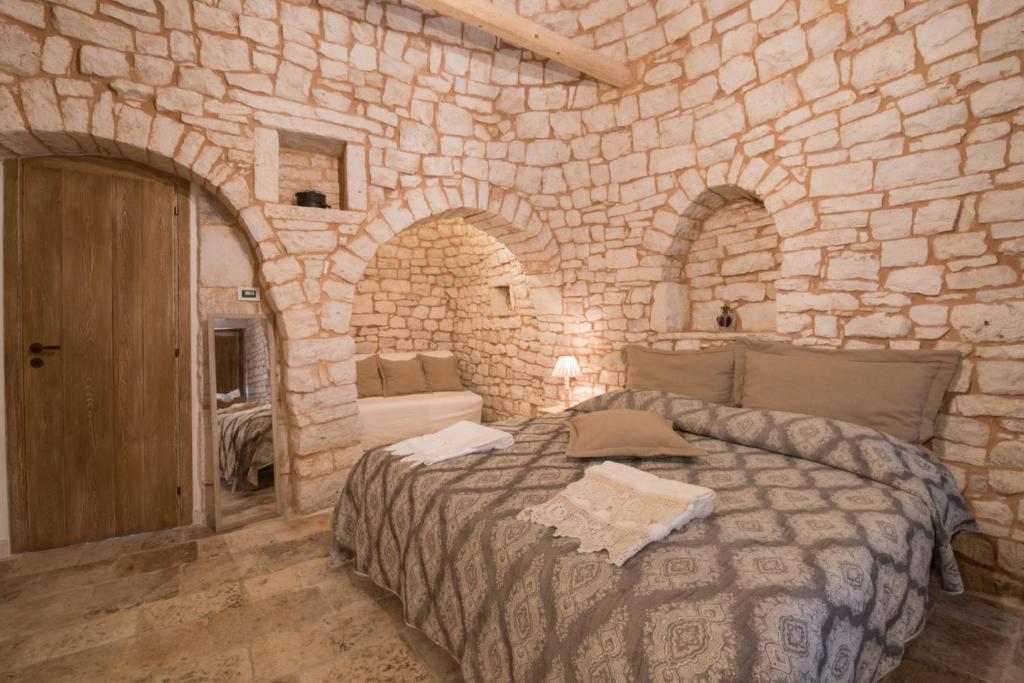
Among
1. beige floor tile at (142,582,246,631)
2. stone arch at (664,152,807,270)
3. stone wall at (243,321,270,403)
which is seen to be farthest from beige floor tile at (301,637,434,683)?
stone arch at (664,152,807,270)

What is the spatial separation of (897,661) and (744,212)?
2721mm

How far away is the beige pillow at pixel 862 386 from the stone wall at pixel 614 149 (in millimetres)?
169

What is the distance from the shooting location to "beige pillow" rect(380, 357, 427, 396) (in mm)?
5004

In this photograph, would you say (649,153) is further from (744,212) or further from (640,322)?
(640,322)

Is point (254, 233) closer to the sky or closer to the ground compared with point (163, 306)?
closer to the sky

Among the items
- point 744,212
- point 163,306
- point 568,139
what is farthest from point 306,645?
point 568,139

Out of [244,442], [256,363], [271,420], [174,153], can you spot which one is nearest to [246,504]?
[244,442]

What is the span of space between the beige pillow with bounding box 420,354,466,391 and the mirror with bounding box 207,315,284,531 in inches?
87.9

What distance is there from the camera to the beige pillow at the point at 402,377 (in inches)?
197

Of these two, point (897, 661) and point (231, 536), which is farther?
point (231, 536)

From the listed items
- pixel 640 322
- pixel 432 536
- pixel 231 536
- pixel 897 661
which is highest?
pixel 640 322

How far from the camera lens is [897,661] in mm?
1401

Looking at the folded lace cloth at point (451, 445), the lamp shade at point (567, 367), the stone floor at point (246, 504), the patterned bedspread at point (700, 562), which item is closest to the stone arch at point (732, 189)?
the lamp shade at point (567, 367)

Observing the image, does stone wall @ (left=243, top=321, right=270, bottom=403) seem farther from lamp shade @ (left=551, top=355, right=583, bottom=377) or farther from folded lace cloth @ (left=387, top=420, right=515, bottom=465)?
lamp shade @ (left=551, top=355, right=583, bottom=377)
